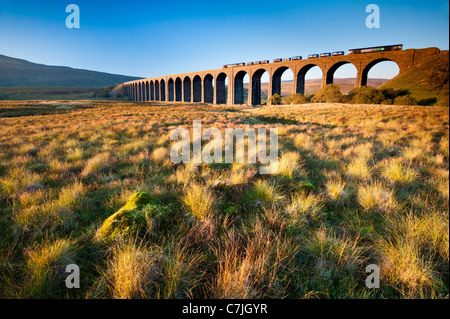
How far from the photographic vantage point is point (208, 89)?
54438 millimetres

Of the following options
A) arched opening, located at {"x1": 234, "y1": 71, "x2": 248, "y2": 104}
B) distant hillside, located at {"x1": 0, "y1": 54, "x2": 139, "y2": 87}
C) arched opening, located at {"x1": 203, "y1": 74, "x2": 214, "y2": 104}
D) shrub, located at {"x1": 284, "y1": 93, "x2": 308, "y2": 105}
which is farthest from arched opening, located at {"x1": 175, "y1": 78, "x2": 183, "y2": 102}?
distant hillside, located at {"x1": 0, "y1": 54, "x2": 139, "y2": 87}

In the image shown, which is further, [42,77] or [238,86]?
[42,77]

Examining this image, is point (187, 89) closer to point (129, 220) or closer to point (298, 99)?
point (298, 99)

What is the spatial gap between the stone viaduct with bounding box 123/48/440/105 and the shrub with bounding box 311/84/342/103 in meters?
3.59

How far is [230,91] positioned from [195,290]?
4831cm

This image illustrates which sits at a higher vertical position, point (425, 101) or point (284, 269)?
point (425, 101)

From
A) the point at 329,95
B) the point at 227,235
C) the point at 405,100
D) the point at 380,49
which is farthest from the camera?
the point at 329,95

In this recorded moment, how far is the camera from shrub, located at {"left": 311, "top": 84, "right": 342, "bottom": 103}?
91.7 ft

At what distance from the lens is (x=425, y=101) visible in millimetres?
19719

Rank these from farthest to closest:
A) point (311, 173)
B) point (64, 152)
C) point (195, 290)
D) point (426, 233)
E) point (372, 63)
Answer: point (372, 63) < point (64, 152) < point (311, 173) < point (426, 233) < point (195, 290)

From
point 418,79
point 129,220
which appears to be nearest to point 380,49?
point 418,79

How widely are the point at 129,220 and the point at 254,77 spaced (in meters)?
44.8

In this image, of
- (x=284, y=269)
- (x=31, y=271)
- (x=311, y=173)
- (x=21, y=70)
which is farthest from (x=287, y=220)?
(x=21, y=70)

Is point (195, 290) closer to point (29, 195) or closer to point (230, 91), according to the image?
point (29, 195)
